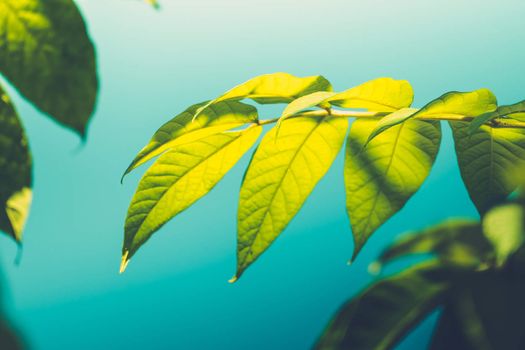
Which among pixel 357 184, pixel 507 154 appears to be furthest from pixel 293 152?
pixel 507 154

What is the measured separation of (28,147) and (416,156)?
0.28 metres

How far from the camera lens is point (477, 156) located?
34 cm

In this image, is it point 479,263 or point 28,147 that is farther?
point 479,263

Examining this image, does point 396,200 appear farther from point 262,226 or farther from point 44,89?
point 44,89

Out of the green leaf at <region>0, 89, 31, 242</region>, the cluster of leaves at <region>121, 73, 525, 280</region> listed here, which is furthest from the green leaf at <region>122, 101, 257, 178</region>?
the green leaf at <region>0, 89, 31, 242</region>

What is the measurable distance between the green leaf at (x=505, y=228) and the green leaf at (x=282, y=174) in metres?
0.13

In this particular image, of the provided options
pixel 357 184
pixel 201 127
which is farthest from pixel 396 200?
pixel 201 127

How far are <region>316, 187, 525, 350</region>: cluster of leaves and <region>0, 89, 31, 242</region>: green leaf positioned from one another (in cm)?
20

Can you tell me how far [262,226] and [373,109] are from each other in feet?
0.45

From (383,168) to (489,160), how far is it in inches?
3.1

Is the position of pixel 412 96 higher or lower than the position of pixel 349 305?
higher

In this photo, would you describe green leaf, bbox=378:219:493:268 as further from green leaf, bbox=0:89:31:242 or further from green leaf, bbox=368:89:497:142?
green leaf, bbox=0:89:31:242

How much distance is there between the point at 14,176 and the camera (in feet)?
0.65

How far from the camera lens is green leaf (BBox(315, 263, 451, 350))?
296 millimetres
